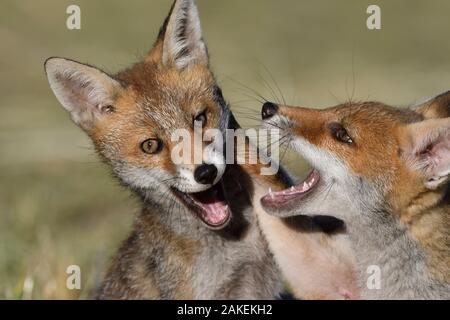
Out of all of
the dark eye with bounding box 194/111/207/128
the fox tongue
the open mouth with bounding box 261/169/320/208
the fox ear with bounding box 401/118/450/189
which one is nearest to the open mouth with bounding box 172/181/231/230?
the fox tongue

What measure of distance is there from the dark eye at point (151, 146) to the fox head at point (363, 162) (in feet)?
2.89

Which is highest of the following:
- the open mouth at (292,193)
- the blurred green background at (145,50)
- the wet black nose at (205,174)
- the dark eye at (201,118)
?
the dark eye at (201,118)

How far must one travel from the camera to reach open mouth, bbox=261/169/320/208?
24.8 feet

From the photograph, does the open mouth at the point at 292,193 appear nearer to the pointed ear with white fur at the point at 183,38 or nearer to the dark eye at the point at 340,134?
the dark eye at the point at 340,134

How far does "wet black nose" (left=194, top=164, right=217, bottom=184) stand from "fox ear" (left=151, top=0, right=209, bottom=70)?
1398 millimetres

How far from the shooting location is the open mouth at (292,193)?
24.8 ft

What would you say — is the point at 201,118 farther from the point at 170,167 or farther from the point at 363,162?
the point at 363,162

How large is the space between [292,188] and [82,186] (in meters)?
8.00

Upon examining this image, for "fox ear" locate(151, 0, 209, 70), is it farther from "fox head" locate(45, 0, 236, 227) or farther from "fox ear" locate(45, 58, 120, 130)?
"fox ear" locate(45, 58, 120, 130)

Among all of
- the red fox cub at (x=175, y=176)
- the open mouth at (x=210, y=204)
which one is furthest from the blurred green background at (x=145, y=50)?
the open mouth at (x=210, y=204)

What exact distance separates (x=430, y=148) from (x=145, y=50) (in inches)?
310

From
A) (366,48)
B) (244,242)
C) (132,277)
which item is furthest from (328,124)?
(366,48)

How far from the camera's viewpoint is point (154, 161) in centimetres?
777
